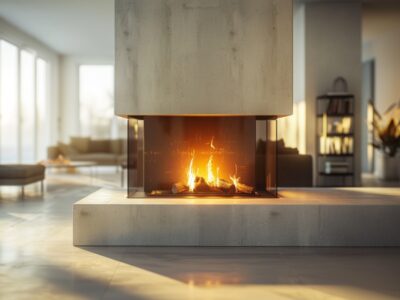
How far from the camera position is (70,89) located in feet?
45.6

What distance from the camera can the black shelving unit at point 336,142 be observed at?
8227 mm

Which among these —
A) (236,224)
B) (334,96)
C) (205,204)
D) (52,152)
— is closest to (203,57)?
(205,204)

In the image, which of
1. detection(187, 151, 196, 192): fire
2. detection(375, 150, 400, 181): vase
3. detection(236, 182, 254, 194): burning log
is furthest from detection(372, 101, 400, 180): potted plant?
detection(187, 151, 196, 192): fire

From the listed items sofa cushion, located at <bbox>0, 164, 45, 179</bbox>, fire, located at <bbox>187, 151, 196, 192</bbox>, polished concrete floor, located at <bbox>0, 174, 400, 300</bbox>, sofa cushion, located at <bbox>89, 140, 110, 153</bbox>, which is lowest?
polished concrete floor, located at <bbox>0, 174, 400, 300</bbox>

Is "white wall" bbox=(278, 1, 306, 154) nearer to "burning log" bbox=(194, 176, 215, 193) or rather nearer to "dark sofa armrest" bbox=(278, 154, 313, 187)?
"dark sofa armrest" bbox=(278, 154, 313, 187)

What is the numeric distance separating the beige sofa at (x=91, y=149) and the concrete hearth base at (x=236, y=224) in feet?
23.5

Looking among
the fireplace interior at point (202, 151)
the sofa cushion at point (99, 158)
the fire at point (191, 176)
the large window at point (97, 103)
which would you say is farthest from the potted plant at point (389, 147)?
the large window at point (97, 103)

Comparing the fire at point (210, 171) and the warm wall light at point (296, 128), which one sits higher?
the warm wall light at point (296, 128)

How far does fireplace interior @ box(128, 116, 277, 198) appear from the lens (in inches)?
180

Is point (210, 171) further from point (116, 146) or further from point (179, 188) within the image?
point (116, 146)

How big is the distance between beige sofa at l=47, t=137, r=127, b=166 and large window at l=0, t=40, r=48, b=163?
1.02m

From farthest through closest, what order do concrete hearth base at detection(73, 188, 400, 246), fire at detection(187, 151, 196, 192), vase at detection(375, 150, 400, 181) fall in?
vase at detection(375, 150, 400, 181), fire at detection(187, 151, 196, 192), concrete hearth base at detection(73, 188, 400, 246)

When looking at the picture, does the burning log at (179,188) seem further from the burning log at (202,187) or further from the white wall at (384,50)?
the white wall at (384,50)

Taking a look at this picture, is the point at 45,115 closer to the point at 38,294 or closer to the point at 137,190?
the point at 137,190
